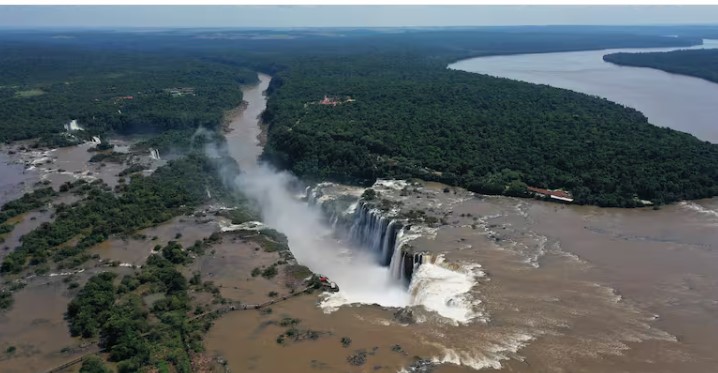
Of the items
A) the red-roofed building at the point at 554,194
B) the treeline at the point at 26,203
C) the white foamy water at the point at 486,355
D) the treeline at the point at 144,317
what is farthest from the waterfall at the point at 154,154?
the white foamy water at the point at 486,355

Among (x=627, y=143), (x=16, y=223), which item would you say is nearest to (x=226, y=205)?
(x=16, y=223)

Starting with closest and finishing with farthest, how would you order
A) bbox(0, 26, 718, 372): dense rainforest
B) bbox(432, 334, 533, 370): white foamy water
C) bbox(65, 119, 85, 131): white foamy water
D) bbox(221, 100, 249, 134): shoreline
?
bbox(432, 334, 533, 370): white foamy water, bbox(0, 26, 718, 372): dense rainforest, bbox(65, 119, 85, 131): white foamy water, bbox(221, 100, 249, 134): shoreline

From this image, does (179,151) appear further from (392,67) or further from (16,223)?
(392,67)

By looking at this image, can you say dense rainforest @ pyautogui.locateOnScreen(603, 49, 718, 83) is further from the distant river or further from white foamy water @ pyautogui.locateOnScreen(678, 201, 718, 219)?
white foamy water @ pyautogui.locateOnScreen(678, 201, 718, 219)

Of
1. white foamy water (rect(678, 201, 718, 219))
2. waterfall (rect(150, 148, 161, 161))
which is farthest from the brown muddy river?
waterfall (rect(150, 148, 161, 161))

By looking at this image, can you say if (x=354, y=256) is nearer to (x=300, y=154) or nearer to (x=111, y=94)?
(x=300, y=154)

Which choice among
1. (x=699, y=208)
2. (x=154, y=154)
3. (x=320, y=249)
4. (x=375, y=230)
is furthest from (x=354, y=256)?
(x=154, y=154)

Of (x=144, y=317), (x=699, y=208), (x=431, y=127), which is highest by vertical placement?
(x=431, y=127)
